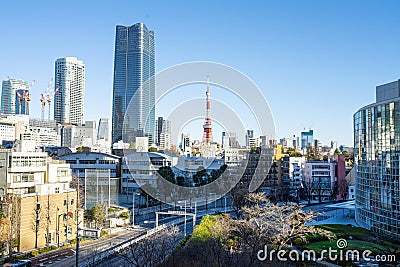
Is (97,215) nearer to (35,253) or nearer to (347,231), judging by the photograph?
(35,253)

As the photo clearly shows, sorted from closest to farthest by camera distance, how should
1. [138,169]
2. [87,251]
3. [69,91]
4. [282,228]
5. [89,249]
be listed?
[282,228] → [87,251] → [89,249] → [138,169] → [69,91]

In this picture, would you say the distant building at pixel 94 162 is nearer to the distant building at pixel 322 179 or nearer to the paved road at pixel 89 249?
the paved road at pixel 89 249

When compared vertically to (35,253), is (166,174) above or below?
above

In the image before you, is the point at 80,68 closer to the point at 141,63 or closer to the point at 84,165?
the point at 141,63

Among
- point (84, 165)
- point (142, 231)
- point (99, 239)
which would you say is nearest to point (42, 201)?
point (99, 239)

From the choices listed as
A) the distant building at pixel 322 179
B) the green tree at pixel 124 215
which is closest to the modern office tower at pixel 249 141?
the distant building at pixel 322 179

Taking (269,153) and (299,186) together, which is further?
(299,186)

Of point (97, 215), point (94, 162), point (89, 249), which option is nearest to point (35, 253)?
point (89, 249)
